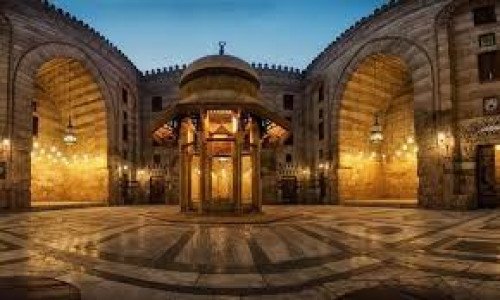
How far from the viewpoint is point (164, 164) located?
99.7 ft

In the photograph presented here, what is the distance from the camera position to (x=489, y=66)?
58.1ft

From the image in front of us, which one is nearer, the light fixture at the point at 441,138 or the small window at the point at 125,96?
the light fixture at the point at 441,138

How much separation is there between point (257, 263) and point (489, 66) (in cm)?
1695

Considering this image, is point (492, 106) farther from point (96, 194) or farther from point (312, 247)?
point (96, 194)

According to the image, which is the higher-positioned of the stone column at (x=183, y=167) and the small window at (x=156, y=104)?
the small window at (x=156, y=104)

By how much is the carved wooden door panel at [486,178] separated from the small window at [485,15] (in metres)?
5.77

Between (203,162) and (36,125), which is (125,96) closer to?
(36,125)

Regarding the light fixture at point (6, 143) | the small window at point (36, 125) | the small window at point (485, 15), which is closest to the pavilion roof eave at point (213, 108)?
the light fixture at point (6, 143)

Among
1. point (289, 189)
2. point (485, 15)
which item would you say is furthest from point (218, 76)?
point (289, 189)

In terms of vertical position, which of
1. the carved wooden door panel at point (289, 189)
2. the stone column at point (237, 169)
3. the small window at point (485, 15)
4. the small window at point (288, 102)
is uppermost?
the small window at point (485, 15)

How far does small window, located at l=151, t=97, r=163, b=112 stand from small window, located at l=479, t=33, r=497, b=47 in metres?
22.1

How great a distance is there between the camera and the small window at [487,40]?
58.1ft

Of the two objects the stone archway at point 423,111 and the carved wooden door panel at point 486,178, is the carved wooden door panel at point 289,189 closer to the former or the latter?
the stone archway at point 423,111

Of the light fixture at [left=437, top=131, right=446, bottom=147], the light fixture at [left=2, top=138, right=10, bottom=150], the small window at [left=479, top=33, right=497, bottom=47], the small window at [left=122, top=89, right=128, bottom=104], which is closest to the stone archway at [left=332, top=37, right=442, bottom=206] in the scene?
the light fixture at [left=437, top=131, right=446, bottom=147]
